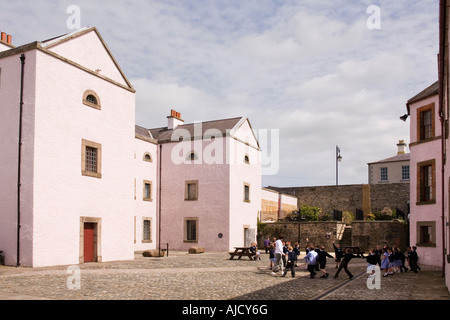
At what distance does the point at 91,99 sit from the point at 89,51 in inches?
94.2

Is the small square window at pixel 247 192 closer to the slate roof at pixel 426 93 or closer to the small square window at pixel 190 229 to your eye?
the small square window at pixel 190 229

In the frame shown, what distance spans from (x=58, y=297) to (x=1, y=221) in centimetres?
977

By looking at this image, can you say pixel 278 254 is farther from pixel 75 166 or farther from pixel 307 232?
pixel 307 232

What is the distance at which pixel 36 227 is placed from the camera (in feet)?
62.2

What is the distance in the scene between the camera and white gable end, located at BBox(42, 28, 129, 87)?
21.1 m

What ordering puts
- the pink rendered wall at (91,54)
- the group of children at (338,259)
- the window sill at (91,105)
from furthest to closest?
the window sill at (91,105), the pink rendered wall at (91,54), the group of children at (338,259)

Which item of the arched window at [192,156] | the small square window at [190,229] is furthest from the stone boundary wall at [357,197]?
the arched window at [192,156]

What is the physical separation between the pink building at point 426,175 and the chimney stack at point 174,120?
1975 centimetres

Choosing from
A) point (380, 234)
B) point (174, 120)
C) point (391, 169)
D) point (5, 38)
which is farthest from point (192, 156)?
point (391, 169)

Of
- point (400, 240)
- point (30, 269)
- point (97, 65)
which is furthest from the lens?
point (400, 240)

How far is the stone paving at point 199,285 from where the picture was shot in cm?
1196
